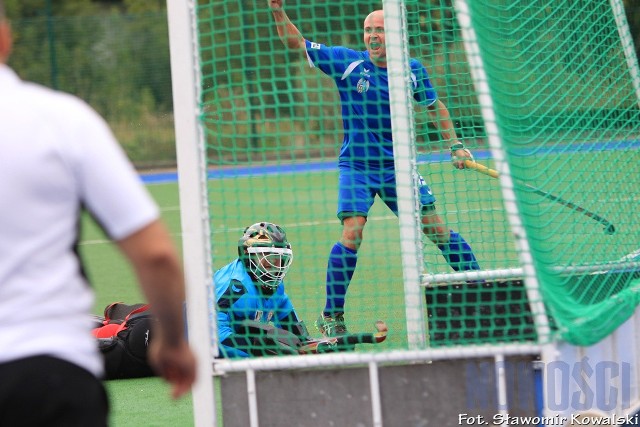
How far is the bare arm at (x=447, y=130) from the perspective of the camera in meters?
5.39

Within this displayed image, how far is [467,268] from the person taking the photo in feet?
17.7

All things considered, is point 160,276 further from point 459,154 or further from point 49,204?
point 459,154

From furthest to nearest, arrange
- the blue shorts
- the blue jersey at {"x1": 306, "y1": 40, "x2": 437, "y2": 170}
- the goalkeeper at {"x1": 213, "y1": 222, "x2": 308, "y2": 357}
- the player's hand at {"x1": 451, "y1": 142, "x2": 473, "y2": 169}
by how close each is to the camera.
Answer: the blue shorts → the blue jersey at {"x1": 306, "y1": 40, "x2": 437, "y2": 170} → the player's hand at {"x1": 451, "y1": 142, "x2": 473, "y2": 169} → the goalkeeper at {"x1": 213, "y1": 222, "x2": 308, "y2": 357}

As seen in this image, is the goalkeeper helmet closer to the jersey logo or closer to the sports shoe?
the sports shoe

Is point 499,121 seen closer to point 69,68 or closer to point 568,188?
point 568,188

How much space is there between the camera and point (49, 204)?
200cm

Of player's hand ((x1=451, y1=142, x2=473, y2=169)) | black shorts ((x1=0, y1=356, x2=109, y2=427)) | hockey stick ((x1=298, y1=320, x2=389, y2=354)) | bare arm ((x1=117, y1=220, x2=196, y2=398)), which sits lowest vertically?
hockey stick ((x1=298, y1=320, x2=389, y2=354))

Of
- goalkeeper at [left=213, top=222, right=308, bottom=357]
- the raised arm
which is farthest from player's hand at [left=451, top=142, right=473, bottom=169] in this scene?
goalkeeper at [left=213, top=222, right=308, bottom=357]

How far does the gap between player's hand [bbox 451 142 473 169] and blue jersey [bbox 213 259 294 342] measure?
116cm

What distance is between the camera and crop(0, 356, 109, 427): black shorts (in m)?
2.02

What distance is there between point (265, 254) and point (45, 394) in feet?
9.32

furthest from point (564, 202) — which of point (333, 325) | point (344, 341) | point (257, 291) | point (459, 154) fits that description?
point (257, 291)

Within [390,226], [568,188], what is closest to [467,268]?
[568,188]

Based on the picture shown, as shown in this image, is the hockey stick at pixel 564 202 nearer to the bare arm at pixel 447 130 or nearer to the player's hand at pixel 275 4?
the bare arm at pixel 447 130
